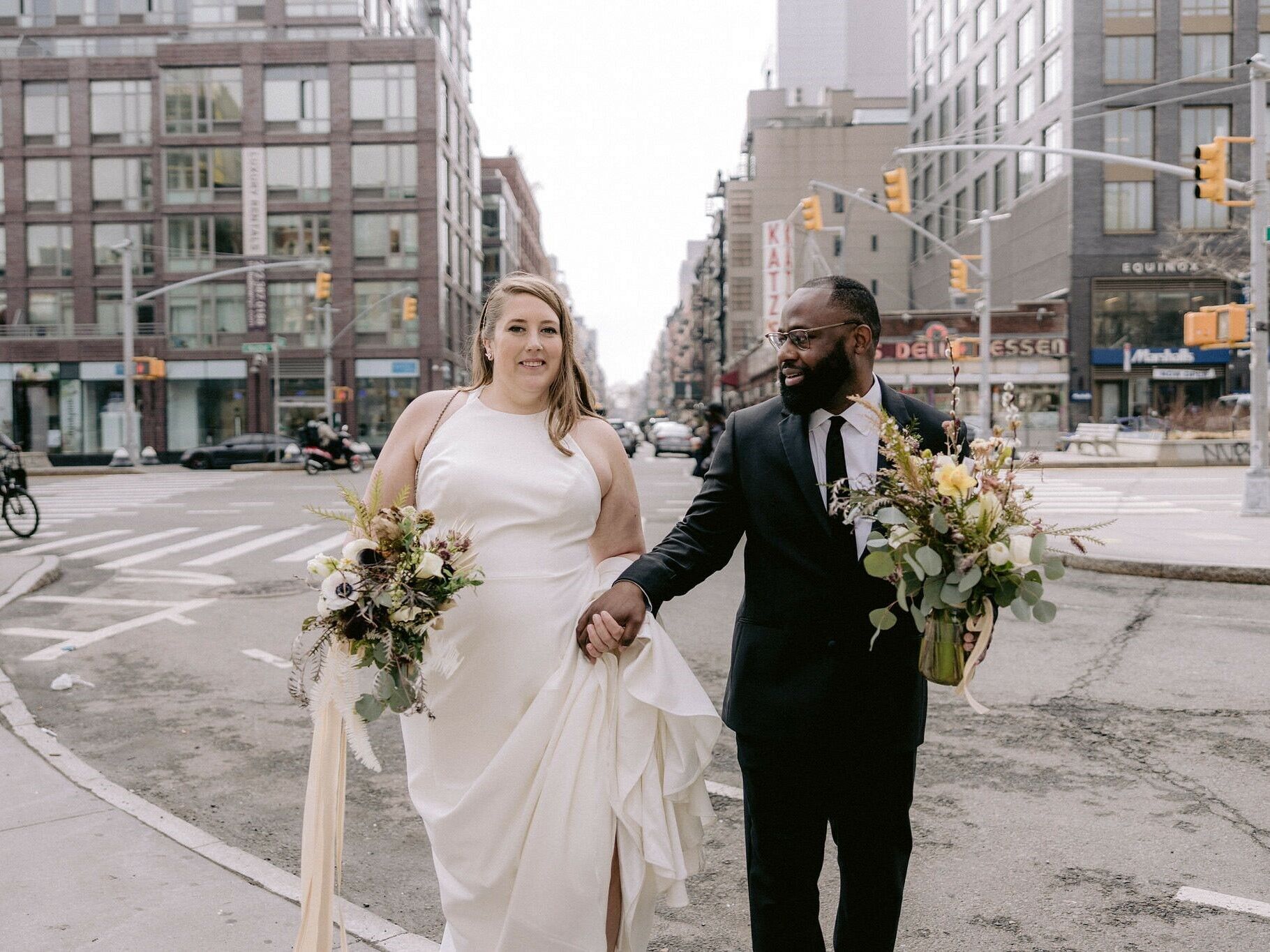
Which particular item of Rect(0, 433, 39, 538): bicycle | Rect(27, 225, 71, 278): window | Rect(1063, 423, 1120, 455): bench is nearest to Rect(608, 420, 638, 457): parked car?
Rect(1063, 423, 1120, 455): bench

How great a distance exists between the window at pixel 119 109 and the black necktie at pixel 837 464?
58806 mm

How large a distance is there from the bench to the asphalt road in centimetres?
2585

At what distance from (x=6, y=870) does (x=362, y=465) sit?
34.4 m

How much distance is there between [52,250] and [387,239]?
1693 cm

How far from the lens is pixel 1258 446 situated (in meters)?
16.1

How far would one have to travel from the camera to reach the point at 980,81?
192 ft

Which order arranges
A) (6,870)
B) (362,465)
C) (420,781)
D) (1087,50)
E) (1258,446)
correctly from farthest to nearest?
1. (1087,50)
2. (362,465)
3. (1258,446)
4. (6,870)
5. (420,781)

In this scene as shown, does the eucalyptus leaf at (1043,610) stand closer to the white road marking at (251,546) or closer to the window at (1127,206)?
the white road marking at (251,546)

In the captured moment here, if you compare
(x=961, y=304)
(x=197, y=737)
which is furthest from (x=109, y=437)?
(x=197, y=737)

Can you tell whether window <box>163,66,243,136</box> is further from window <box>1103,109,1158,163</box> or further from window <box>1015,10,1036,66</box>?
window <box>1103,109,1158,163</box>

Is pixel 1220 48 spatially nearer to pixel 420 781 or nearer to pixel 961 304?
pixel 961 304

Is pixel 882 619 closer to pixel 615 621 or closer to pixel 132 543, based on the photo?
pixel 615 621

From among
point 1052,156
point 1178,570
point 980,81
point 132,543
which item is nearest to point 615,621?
point 1178,570

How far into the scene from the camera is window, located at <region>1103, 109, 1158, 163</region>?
4738cm
